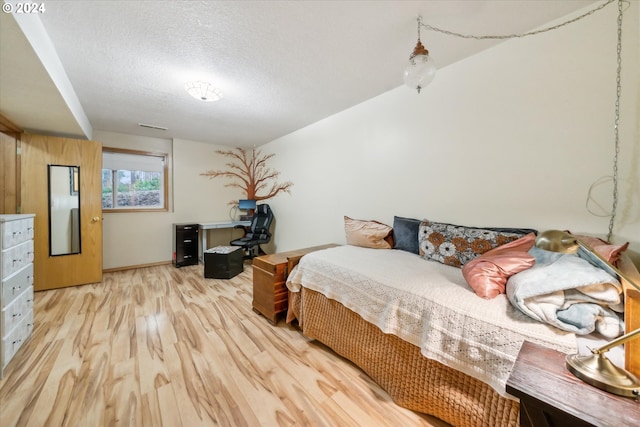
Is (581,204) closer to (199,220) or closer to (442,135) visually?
(442,135)

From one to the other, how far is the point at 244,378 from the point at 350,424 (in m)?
0.77

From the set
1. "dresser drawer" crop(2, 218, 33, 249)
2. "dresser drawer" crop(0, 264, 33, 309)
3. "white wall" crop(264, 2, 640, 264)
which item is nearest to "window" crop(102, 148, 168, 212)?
"dresser drawer" crop(2, 218, 33, 249)

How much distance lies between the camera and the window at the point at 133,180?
3.98 m

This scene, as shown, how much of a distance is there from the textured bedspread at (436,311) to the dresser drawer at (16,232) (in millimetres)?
2273

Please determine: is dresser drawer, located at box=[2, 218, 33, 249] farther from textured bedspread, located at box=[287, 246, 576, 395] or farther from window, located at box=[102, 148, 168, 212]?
textured bedspread, located at box=[287, 246, 576, 395]

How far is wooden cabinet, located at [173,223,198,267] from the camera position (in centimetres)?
418

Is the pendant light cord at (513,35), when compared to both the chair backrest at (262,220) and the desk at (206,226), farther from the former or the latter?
the desk at (206,226)

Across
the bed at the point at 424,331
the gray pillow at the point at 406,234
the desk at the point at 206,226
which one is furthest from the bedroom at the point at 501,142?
the desk at the point at 206,226

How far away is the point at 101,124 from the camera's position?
352cm

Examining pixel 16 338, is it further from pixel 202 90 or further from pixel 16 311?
pixel 202 90

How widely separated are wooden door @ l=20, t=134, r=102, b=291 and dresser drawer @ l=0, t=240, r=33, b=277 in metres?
1.35

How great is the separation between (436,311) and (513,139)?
1.49m

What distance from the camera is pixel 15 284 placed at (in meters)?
1.79

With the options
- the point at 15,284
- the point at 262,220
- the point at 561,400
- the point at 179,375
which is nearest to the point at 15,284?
the point at 15,284
